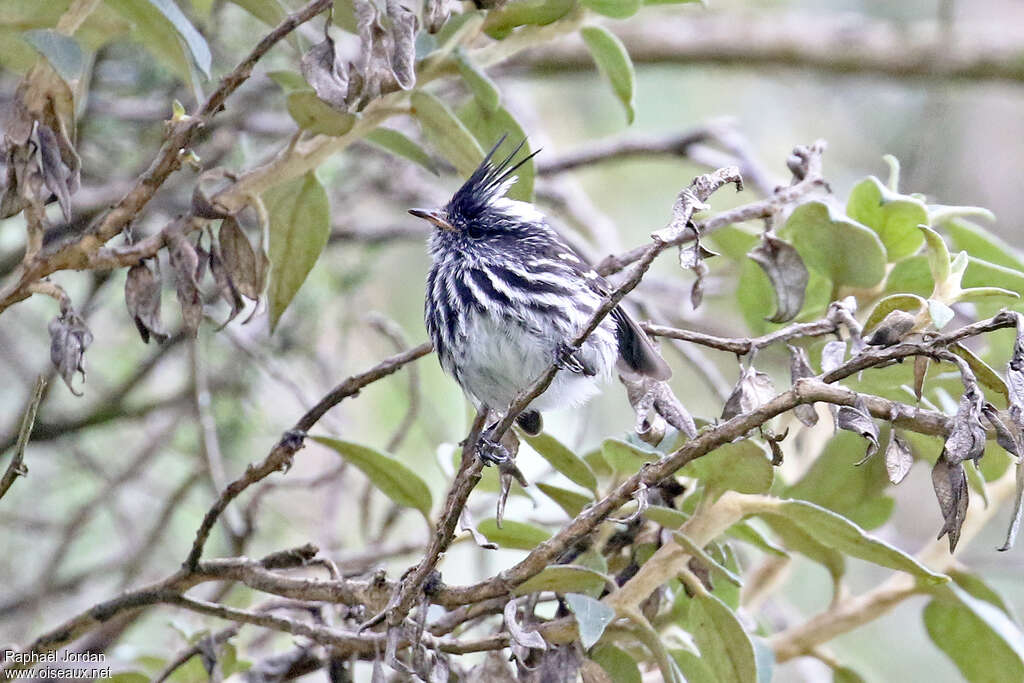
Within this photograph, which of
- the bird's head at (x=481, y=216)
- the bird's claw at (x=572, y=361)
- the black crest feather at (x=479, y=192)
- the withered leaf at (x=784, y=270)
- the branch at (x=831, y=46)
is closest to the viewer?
the withered leaf at (x=784, y=270)

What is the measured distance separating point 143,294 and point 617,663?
969 millimetres

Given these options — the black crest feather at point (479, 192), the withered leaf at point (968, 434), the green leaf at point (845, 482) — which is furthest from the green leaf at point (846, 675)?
the black crest feather at point (479, 192)

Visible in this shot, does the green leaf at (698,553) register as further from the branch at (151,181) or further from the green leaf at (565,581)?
the branch at (151,181)

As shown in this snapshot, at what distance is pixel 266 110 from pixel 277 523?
4.59 ft

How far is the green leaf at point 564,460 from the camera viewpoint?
6.58ft

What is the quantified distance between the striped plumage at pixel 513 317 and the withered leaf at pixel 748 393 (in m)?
0.43

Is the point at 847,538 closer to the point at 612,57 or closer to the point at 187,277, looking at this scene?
the point at 612,57

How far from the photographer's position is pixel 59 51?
70.9 inches

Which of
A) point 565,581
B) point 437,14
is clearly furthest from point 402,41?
point 565,581

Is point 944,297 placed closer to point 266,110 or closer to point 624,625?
point 624,625

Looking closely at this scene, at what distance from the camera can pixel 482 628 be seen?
10.8ft

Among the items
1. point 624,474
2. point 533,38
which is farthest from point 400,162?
point 624,474

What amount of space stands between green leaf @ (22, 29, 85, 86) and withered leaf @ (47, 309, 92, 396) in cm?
36

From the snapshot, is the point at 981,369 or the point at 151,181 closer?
the point at 981,369
